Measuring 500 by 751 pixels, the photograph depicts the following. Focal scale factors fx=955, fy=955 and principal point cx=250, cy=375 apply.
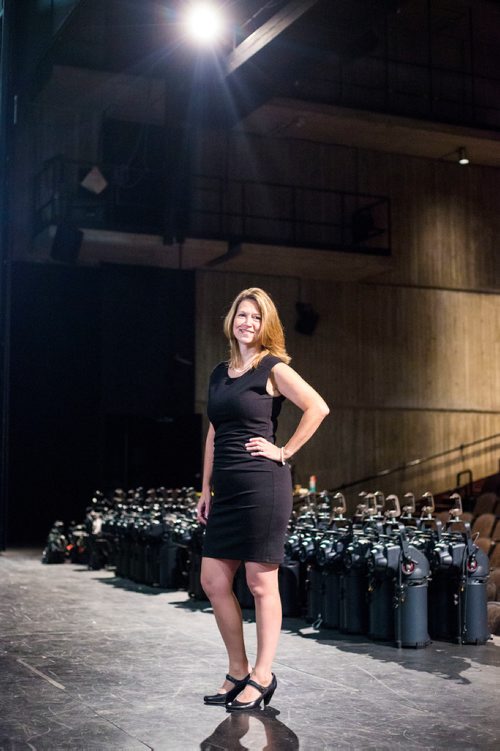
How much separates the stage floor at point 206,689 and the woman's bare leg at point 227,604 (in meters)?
0.20

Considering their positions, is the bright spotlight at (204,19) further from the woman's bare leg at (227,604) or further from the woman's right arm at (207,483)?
the woman's bare leg at (227,604)

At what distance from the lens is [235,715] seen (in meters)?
3.75

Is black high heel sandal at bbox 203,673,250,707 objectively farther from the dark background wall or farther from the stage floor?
the dark background wall

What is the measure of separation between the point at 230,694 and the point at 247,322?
1520 mm

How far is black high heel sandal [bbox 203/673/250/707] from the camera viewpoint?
12.8 ft

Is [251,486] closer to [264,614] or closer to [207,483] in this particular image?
[207,483]

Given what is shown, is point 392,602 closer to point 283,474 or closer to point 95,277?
point 283,474

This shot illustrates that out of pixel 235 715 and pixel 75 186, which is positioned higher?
pixel 75 186

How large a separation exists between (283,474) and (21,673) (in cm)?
182

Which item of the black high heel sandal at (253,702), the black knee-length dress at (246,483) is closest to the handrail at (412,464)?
the black high heel sandal at (253,702)

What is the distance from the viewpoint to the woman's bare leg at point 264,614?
377 cm

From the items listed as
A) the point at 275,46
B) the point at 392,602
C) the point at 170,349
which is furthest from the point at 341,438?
the point at 392,602

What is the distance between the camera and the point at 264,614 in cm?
379

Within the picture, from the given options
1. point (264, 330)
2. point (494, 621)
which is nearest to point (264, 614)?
point (264, 330)
